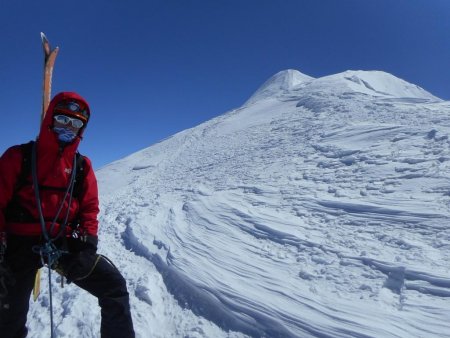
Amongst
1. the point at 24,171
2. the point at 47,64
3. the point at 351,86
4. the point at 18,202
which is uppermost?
the point at 351,86

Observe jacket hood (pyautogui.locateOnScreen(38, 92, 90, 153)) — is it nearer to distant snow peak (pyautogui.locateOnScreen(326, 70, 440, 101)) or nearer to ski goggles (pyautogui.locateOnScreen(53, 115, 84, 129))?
ski goggles (pyautogui.locateOnScreen(53, 115, 84, 129))

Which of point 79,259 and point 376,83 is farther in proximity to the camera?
point 376,83

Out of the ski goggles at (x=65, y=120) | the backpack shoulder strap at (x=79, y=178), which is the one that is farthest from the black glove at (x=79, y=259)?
the ski goggles at (x=65, y=120)

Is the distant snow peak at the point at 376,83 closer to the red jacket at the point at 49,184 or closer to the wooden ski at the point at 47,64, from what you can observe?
the wooden ski at the point at 47,64

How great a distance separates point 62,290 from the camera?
428 centimetres

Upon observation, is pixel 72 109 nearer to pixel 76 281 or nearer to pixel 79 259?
pixel 79 259

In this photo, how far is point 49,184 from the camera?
2730mm

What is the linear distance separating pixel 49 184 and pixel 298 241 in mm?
3440

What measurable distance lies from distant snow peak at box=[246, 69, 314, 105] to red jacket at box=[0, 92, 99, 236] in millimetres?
20363

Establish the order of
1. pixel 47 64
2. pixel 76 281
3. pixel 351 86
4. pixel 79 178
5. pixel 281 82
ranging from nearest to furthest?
pixel 76 281
pixel 79 178
pixel 47 64
pixel 351 86
pixel 281 82

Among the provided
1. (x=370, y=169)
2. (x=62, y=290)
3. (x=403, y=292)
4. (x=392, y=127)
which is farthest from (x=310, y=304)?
(x=392, y=127)

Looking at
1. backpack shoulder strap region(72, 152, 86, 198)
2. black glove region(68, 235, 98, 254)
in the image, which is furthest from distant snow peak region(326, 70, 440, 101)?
black glove region(68, 235, 98, 254)

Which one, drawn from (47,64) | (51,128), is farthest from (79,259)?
(47,64)

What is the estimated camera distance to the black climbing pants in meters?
2.64
